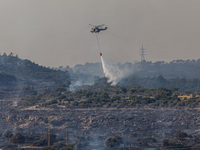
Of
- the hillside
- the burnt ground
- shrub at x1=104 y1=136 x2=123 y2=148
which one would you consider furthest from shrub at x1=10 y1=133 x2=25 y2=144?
the hillside

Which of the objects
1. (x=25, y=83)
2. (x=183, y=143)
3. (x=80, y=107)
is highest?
(x=25, y=83)

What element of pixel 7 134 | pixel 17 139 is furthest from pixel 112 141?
pixel 7 134

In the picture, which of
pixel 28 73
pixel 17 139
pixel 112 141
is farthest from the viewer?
pixel 28 73

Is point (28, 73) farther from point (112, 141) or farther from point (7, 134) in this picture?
point (112, 141)

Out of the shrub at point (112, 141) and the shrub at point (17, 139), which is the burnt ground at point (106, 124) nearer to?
the shrub at point (112, 141)

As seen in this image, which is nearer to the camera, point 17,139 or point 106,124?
point 17,139

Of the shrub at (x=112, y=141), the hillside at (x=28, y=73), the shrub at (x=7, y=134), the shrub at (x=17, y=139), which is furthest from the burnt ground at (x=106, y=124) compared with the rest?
the hillside at (x=28, y=73)

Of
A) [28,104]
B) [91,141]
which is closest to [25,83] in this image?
[28,104]

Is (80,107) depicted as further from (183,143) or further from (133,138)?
(183,143)
